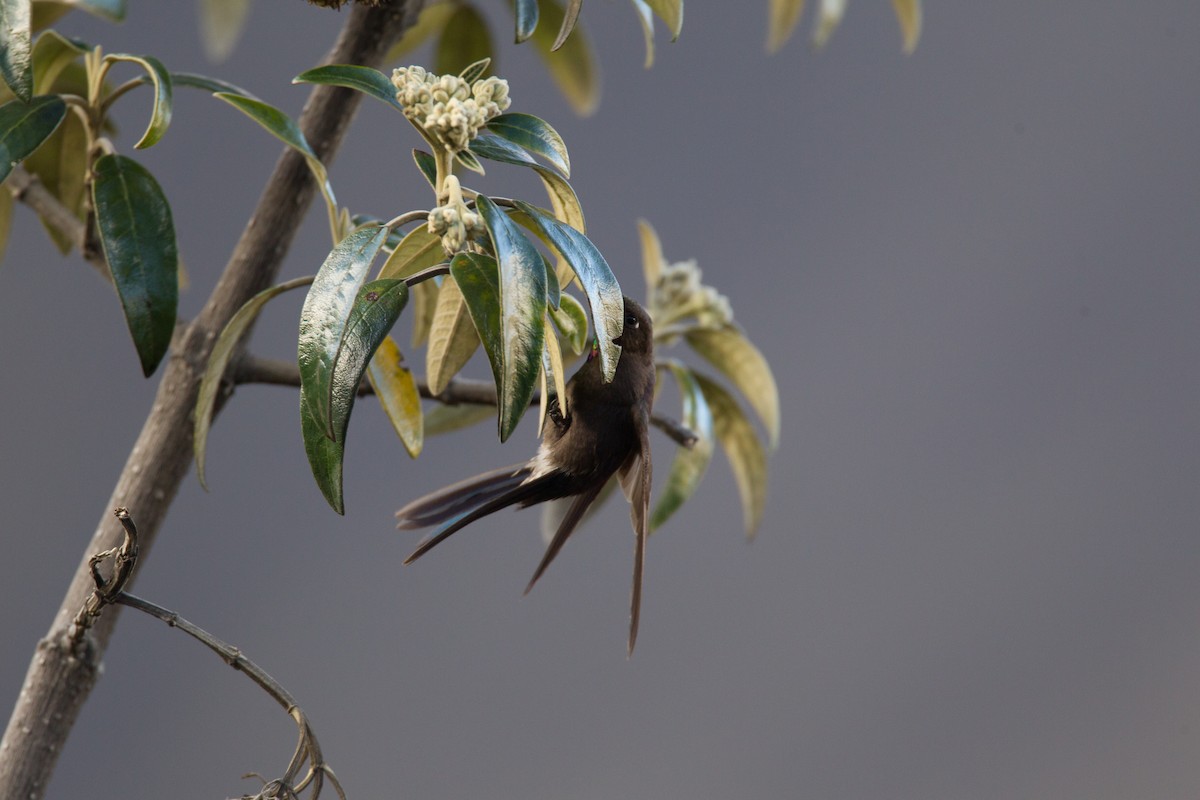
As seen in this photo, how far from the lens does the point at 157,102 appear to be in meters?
0.79

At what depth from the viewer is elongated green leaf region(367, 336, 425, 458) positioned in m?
0.83

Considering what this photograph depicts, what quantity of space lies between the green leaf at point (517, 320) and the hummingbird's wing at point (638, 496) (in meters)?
0.20

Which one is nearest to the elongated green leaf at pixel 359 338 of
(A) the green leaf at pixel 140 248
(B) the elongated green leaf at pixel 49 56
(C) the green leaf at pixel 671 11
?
(A) the green leaf at pixel 140 248

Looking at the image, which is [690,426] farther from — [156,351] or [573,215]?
[156,351]

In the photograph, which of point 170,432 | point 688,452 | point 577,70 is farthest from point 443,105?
point 577,70

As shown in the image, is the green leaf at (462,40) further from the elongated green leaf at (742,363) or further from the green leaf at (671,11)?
the green leaf at (671,11)

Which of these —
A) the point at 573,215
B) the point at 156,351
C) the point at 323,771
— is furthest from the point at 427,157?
the point at 323,771

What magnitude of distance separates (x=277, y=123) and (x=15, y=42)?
0.61 ft

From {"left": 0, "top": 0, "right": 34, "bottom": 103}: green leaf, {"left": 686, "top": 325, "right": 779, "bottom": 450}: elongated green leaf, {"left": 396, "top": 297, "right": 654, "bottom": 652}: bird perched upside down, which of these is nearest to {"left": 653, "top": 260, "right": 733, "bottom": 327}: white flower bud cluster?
{"left": 686, "top": 325, "right": 779, "bottom": 450}: elongated green leaf

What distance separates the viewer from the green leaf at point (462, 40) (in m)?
1.48

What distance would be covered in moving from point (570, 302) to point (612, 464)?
16 centimetres

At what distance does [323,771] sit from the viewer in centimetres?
64

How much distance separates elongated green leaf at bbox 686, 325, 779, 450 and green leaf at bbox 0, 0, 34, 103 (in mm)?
739

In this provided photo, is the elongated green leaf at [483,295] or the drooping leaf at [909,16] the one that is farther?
the drooping leaf at [909,16]
